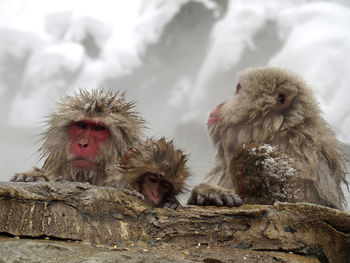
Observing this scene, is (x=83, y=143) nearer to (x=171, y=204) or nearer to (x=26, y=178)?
(x=26, y=178)

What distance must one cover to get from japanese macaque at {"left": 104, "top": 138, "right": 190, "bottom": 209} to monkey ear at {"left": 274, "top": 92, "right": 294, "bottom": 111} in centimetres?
131

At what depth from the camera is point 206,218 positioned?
2.03 metres

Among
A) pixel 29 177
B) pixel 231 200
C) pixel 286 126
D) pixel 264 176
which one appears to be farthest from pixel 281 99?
pixel 29 177

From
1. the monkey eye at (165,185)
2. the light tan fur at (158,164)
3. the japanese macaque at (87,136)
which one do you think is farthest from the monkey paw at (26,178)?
the monkey eye at (165,185)

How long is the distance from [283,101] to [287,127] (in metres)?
0.23

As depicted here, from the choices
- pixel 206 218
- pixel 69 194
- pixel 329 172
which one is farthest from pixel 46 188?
pixel 329 172

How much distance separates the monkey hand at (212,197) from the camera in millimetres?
2264

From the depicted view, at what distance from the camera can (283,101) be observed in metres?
3.37

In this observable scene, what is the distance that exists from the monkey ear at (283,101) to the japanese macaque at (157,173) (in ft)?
4.31

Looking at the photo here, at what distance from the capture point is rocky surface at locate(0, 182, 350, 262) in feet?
5.66

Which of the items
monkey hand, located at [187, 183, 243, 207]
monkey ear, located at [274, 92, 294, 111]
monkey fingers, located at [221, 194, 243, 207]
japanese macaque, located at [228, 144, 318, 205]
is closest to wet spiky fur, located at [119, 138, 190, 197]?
monkey hand, located at [187, 183, 243, 207]

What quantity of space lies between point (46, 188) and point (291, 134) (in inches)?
80.4

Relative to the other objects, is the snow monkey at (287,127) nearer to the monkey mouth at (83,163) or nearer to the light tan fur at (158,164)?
the light tan fur at (158,164)

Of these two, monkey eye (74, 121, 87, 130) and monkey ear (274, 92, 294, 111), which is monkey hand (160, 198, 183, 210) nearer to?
monkey eye (74, 121, 87, 130)
